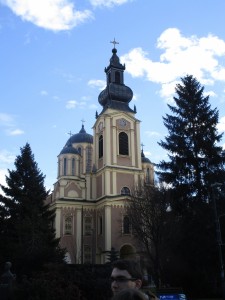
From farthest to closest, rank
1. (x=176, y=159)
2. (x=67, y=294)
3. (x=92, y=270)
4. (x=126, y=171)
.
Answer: (x=126, y=171)
(x=176, y=159)
(x=92, y=270)
(x=67, y=294)

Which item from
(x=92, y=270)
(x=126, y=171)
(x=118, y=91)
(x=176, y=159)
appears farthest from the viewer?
(x=118, y=91)

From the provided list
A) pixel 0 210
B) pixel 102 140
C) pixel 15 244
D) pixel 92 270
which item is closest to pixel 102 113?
pixel 102 140

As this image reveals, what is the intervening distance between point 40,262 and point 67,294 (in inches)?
429

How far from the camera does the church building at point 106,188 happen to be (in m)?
46.5

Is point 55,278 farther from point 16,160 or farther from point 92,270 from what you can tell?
point 16,160

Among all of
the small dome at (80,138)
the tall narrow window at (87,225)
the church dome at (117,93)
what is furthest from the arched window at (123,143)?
the small dome at (80,138)

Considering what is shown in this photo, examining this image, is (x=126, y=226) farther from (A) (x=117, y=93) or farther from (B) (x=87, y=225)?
(A) (x=117, y=93)

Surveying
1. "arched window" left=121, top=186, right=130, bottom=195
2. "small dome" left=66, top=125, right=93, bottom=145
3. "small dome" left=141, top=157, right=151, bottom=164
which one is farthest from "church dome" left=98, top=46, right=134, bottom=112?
"small dome" left=141, top=157, right=151, bottom=164

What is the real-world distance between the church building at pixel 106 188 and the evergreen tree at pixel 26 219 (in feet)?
47.6

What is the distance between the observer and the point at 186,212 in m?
26.7

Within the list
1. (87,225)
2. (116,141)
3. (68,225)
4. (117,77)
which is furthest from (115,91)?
(68,225)

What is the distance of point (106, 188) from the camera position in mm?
47781

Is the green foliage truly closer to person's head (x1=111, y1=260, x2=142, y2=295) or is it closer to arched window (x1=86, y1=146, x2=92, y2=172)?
person's head (x1=111, y1=260, x2=142, y2=295)

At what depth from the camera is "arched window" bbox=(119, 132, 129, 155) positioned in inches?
1994
